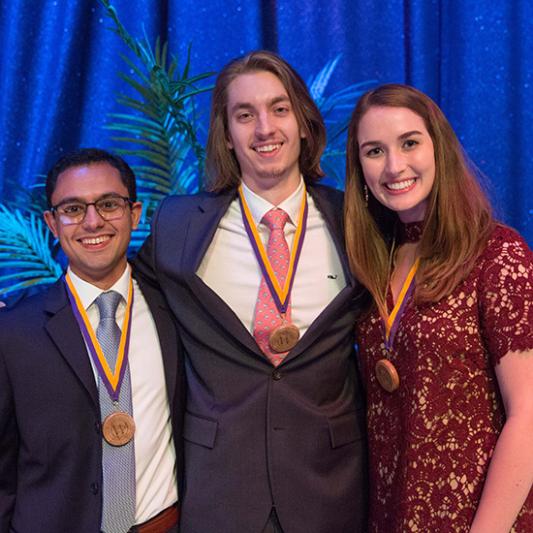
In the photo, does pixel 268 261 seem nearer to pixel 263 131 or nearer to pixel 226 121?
pixel 263 131

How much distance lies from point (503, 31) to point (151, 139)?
1.82 meters

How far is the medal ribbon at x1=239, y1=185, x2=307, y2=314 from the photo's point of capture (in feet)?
7.04

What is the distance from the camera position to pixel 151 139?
3.18 m

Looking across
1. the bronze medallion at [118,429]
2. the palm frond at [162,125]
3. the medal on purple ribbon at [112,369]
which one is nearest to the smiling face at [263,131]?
the palm frond at [162,125]

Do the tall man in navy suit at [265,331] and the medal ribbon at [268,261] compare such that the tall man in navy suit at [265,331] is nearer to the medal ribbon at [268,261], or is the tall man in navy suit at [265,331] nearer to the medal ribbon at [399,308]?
the medal ribbon at [268,261]

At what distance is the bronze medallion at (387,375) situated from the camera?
6.48 feet

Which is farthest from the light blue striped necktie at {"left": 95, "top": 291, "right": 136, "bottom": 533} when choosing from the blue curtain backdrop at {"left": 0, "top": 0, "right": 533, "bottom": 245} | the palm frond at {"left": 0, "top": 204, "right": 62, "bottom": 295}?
the blue curtain backdrop at {"left": 0, "top": 0, "right": 533, "bottom": 245}

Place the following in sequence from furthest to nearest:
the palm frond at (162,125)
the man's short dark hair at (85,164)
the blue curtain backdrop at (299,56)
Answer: the blue curtain backdrop at (299,56) < the palm frond at (162,125) < the man's short dark hair at (85,164)

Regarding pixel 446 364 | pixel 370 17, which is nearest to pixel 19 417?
pixel 446 364

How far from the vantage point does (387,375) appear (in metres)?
2.00

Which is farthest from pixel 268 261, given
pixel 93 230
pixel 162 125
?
pixel 162 125

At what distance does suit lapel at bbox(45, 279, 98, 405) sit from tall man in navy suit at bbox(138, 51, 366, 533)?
32 centimetres

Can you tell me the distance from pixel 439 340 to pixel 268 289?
56 centimetres

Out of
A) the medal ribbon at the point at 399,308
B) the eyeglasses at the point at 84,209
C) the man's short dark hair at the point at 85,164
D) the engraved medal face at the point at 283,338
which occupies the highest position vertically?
the man's short dark hair at the point at 85,164
